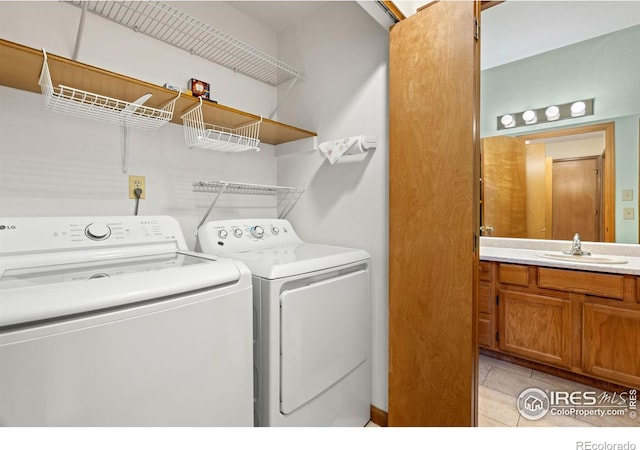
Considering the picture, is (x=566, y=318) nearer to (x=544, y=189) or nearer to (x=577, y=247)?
(x=577, y=247)

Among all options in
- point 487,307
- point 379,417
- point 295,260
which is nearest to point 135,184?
point 295,260

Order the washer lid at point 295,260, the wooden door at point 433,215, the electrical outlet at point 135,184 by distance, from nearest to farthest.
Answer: the washer lid at point 295,260 < the wooden door at point 433,215 < the electrical outlet at point 135,184

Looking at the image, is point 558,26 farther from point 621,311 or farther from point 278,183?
point 278,183

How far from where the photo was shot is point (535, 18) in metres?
2.17

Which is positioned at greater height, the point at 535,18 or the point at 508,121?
the point at 535,18

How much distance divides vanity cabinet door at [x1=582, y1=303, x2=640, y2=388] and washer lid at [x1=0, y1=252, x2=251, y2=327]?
226 centimetres

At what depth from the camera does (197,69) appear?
1872 millimetres

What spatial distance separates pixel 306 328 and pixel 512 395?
166 centimetres

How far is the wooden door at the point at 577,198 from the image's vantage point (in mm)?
2415

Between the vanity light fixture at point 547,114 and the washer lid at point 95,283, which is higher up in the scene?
the vanity light fixture at point 547,114

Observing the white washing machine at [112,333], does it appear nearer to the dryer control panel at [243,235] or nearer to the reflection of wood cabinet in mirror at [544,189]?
the dryer control panel at [243,235]

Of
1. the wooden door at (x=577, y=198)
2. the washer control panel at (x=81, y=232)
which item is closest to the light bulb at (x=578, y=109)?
the wooden door at (x=577, y=198)

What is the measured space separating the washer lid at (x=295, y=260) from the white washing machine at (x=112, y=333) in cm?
13
